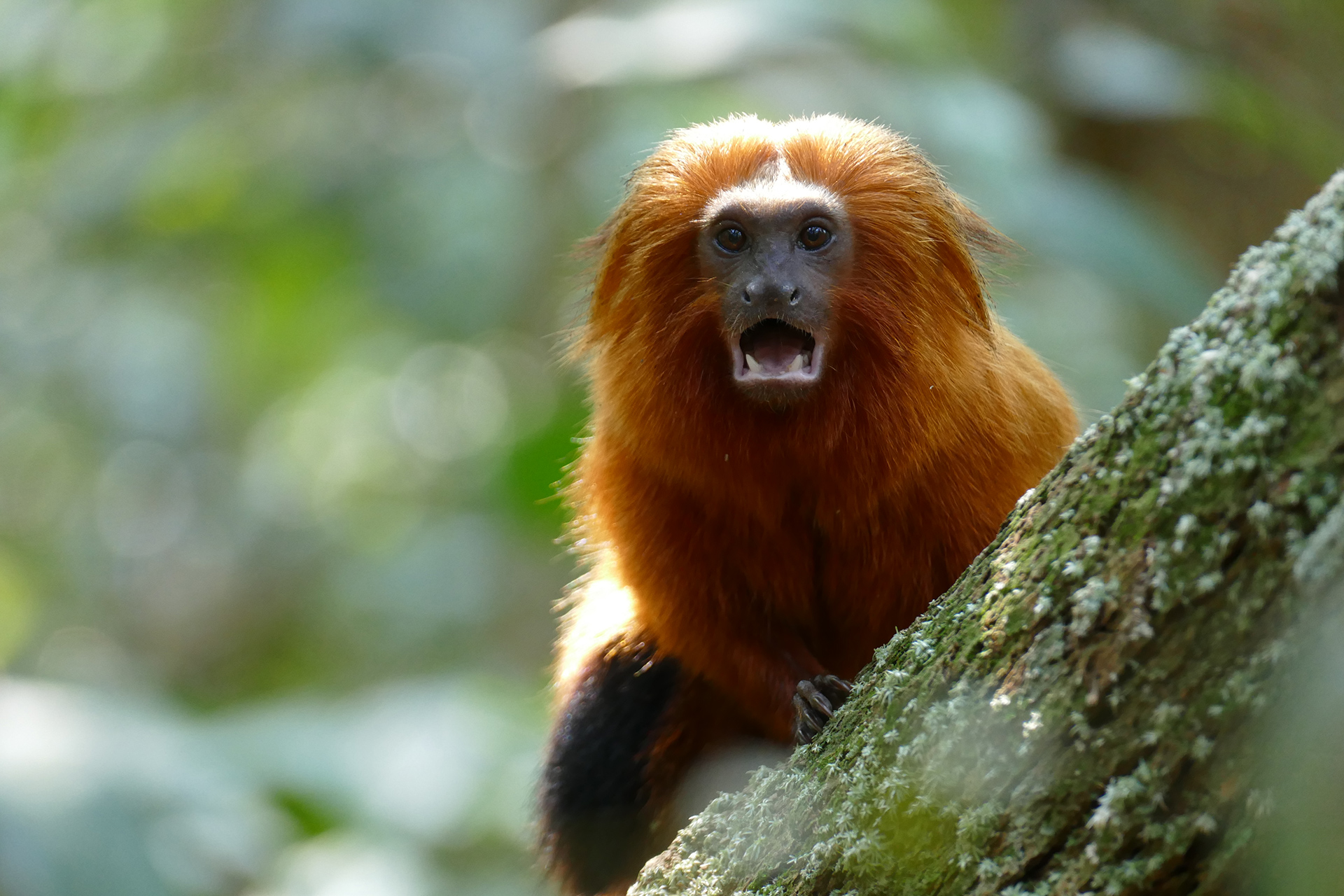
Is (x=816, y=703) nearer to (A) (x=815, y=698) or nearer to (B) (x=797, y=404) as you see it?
(A) (x=815, y=698)

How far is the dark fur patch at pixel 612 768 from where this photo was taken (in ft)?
12.4

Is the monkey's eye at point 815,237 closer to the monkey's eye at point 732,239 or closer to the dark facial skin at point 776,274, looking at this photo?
the dark facial skin at point 776,274

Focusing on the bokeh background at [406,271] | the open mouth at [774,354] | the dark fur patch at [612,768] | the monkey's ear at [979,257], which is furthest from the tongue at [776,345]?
the dark fur patch at [612,768]

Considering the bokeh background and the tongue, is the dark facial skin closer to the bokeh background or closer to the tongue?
the tongue

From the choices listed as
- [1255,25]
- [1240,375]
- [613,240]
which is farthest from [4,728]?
[1255,25]

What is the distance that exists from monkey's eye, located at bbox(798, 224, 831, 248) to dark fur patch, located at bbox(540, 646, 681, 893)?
4.19 feet

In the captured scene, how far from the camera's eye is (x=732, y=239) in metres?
3.10

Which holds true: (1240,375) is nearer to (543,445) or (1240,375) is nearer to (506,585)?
(543,445)

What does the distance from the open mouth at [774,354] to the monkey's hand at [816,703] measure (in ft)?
2.16

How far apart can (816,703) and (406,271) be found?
11.4 feet

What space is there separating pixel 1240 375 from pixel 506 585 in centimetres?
704

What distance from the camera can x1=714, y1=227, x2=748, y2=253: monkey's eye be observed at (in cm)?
309

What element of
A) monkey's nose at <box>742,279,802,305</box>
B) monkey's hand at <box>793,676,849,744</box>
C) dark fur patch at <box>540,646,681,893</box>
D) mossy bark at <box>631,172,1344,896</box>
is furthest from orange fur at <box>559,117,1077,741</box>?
mossy bark at <box>631,172,1344,896</box>

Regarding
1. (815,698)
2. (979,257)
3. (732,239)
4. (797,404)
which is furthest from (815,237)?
(815,698)
